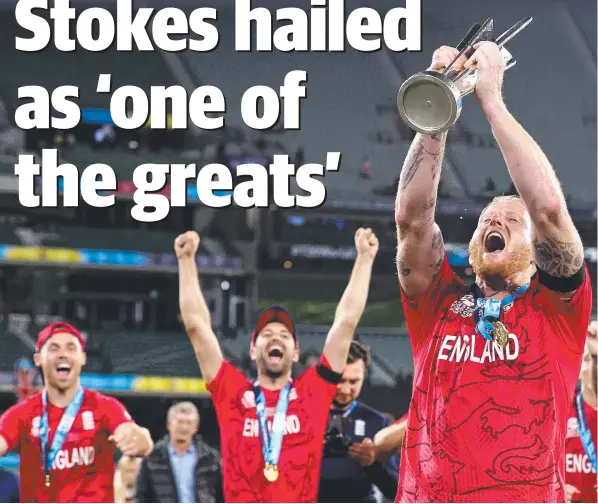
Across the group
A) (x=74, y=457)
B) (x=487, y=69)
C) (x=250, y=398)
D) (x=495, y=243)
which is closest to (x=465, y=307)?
(x=495, y=243)

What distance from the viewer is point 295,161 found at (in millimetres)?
5754

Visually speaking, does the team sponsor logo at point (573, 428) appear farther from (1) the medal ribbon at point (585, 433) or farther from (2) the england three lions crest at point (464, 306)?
(2) the england three lions crest at point (464, 306)

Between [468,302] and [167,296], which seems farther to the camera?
[167,296]

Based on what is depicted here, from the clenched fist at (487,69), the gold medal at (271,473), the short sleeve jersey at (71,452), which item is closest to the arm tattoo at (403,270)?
the clenched fist at (487,69)

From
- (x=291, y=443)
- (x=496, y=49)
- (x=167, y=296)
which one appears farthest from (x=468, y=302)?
(x=167, y=296)

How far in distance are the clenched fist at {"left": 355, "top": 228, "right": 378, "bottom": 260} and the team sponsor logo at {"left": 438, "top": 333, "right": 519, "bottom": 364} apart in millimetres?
1680

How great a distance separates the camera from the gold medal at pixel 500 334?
3.67m

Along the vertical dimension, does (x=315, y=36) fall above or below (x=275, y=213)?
above

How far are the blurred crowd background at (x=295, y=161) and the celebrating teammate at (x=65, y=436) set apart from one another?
1.25 ft

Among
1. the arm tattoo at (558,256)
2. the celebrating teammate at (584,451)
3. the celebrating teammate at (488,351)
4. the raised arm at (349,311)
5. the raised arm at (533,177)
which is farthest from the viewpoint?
the celebrating teammate at (584,451)

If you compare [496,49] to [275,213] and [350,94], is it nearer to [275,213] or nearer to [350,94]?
[350,94]

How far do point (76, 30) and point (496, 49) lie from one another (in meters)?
2.99

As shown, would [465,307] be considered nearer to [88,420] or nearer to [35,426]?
[88,420]

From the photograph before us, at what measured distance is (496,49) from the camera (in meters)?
3.08
